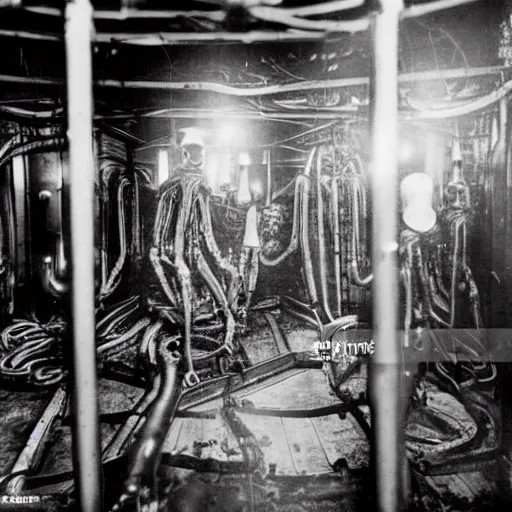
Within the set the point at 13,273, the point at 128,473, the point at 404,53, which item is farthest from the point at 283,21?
the point at 128,473

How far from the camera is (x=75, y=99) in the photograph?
2.96 metres

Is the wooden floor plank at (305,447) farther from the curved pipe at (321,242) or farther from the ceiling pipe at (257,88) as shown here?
the ceiling pipe at (257,88)

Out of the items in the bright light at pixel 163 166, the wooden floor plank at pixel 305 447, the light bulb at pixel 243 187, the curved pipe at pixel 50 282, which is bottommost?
the wooden floor plank at pixel 305 447

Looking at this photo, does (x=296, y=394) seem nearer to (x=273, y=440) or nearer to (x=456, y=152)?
(x=273, y=440)

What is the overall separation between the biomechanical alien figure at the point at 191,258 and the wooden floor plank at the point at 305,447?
33.6 inches

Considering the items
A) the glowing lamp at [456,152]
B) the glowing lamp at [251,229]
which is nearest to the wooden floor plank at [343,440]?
the glowing lamp at [251,229]

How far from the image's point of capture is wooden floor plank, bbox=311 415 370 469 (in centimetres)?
338

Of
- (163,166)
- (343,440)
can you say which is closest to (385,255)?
(343,440)

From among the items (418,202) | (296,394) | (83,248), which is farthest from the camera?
(418,202)

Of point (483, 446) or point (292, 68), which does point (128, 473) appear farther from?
point (292, 68)

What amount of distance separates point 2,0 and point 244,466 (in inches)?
162

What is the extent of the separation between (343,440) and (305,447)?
1.08ft

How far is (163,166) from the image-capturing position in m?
3.50

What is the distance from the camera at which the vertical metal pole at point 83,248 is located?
2.96m
